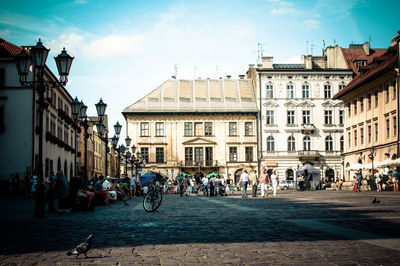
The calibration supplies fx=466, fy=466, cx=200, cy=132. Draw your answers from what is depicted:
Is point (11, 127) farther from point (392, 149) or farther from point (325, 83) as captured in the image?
point (325, 83)

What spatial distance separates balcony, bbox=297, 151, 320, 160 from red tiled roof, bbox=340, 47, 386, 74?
44.2ft

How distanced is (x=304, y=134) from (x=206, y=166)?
48.1ft

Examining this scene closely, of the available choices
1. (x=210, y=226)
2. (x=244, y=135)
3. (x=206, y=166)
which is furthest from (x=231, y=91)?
(x=210, y=226)

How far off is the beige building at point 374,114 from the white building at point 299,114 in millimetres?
11325

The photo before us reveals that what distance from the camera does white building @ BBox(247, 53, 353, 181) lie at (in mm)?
65688

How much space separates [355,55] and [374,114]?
1009 inches

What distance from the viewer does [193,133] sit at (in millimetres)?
67250

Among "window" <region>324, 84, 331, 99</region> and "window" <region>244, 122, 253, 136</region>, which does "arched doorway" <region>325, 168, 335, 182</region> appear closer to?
"window" <region>324, 84, 331, 99</region>

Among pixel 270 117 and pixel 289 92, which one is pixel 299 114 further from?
pixel 270 117

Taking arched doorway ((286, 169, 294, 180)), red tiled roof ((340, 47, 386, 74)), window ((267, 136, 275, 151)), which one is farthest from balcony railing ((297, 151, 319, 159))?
red tiled roof ((340, 47, 386, 74))

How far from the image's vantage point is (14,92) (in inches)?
1396

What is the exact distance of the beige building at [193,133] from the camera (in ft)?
217

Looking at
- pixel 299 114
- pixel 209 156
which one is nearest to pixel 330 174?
pixel 299 114

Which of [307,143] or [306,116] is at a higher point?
[306,116]
